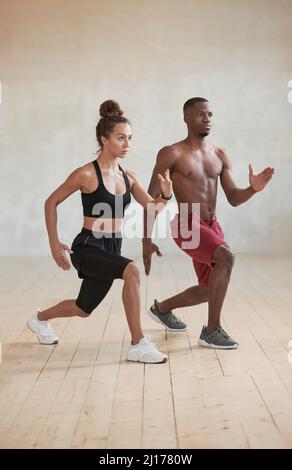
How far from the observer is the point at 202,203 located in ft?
16.1

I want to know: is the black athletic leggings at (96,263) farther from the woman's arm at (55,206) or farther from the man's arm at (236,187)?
the man's arm at (236,187)

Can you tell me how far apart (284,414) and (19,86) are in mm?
7162

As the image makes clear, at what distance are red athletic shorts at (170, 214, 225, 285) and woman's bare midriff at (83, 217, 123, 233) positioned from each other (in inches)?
16.1

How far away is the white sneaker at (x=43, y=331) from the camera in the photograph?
4.77m

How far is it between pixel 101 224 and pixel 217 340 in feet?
2.81

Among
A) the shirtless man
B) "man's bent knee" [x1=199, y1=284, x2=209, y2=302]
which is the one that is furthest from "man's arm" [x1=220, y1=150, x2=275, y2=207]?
"man's bent knee" [x1=199, y1=284, x2=209, y2=302]

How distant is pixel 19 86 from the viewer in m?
9.82

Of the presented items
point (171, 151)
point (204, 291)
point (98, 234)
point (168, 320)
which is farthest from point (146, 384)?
point (171, 151)

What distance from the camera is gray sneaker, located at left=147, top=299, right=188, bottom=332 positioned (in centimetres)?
516

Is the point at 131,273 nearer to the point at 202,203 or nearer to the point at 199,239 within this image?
the point at 199,239

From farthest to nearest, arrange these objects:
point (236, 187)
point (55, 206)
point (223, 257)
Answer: point (236, 187) → point (223, 257) → point (55, 206)

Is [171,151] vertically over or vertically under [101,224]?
over
